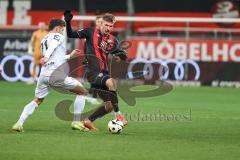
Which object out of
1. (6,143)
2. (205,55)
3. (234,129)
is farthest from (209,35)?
(6,143)

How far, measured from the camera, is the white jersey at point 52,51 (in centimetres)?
1295

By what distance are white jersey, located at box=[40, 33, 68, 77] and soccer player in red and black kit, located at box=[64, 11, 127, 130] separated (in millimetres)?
302

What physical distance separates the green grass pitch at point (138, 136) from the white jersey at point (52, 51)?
1095mm

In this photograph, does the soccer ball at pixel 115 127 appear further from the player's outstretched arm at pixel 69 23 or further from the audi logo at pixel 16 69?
the audi logo at pixel 16 69

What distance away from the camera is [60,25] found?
519 inches

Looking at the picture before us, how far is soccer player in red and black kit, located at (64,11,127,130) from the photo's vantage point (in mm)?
13197

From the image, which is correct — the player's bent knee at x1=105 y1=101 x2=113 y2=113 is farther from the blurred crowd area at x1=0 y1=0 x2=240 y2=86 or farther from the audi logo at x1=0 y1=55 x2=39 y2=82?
the audi logo at x1=0 y1=55 x2=39 y2=82

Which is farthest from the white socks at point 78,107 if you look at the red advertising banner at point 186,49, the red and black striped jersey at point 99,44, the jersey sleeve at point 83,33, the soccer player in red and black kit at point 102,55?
the red advertising banner at point 186,49

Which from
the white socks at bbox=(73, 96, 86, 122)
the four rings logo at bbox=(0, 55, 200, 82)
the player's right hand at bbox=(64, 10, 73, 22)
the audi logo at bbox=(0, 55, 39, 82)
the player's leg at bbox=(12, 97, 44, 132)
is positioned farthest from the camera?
the audi logo at bbox=(0, 55, 39, 82)

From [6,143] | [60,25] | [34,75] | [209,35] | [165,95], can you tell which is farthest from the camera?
[209,35]

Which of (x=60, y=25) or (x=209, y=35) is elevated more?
(x=60, y=25)

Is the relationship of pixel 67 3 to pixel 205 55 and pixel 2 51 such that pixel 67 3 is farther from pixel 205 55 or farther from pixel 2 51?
pixel 205 55

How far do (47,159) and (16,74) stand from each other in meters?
18.4

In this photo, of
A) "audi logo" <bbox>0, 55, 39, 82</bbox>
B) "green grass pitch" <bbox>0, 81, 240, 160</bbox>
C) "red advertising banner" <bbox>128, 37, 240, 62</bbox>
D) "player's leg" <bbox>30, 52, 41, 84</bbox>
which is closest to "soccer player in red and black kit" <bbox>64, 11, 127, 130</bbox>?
"green grass pitch" <bbox>0, 81, 240, 160</bbox>
